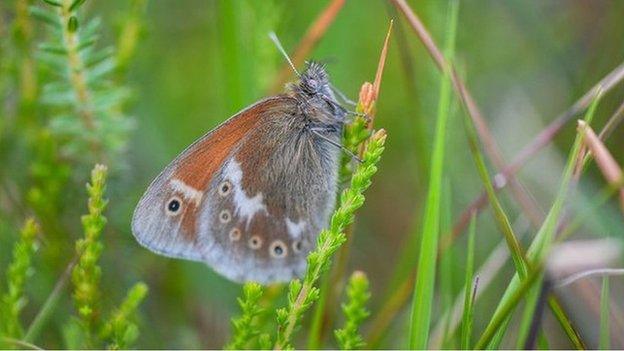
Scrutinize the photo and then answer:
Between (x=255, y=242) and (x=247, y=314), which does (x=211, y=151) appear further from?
(x=247, y=314)

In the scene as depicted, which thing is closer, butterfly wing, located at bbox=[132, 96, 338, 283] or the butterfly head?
butterfly wing, located at bbox=[132, 96, 338, 283]

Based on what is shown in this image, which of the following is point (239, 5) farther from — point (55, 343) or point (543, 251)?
point (543, 251)

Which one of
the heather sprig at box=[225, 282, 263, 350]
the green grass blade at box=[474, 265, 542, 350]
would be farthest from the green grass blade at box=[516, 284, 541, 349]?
the heather sprig at box=[225, 282, 263, 350]

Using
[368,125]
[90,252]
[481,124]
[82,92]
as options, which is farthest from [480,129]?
[82,92]

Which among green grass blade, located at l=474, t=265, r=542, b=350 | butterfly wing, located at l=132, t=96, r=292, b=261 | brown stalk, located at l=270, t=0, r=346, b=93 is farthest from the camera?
brown stalk, located at l=270, t=0, r=346, b=93

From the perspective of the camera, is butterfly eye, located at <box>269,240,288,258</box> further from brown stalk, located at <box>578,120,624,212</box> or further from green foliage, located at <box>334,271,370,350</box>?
brown stalk, located at <box>578,120,624,212</box>
